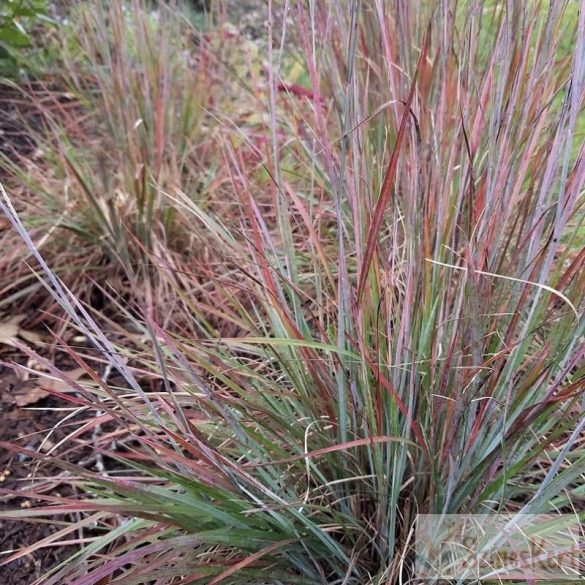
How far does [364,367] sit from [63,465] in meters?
0.45

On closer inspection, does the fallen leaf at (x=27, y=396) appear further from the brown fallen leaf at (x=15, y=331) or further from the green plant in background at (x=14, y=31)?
the green plant in background at (x=14, y=31)

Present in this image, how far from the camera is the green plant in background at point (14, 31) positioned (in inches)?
99.7

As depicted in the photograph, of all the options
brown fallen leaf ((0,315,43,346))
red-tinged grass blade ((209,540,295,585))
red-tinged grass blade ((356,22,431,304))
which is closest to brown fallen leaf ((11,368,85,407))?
brown fallen leaf ((0,315,43,346))

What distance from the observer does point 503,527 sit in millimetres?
960

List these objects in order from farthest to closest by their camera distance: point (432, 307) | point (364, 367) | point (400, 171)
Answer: point (400, 171) < point (432, 307) < point (364, 367)

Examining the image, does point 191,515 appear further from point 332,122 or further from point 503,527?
point 332,122

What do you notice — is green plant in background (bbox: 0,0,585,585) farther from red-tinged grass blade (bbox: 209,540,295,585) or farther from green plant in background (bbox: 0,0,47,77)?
green plant in background (bbox: 0,0,47,77)

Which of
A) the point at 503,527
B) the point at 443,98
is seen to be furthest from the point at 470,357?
the point at 443,98

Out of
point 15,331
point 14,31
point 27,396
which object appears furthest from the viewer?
point 14,31

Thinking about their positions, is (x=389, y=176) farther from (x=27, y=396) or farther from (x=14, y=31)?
(x=14, y=31)

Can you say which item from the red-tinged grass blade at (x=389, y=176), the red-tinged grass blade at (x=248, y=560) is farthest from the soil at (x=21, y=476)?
the red-tinged grass blade at (x=389, y=176)

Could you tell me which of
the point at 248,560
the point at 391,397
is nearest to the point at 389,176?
the point at 391,397

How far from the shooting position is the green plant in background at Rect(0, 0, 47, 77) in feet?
8.31

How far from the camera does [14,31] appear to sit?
2621 mm
